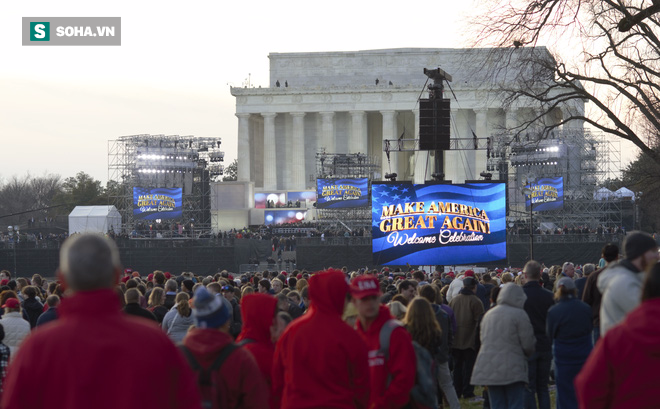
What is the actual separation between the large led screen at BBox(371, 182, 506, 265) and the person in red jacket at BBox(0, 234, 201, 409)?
19.7 metres

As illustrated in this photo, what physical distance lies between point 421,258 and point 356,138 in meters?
74.4

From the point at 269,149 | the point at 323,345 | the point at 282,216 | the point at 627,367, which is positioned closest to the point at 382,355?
the point at 323,345

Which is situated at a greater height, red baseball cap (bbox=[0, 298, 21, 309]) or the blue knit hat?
the blue knit hat

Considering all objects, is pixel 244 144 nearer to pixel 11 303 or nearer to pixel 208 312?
pixel 11 303

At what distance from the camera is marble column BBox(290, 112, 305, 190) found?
98625 millimetres

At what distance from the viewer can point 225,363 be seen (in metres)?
6.04

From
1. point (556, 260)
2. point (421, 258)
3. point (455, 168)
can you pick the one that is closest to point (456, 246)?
point (421, 258)

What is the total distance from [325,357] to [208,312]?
97cm

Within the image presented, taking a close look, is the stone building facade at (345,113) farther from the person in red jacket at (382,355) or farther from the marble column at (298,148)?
the person in red jacket at (382,355)

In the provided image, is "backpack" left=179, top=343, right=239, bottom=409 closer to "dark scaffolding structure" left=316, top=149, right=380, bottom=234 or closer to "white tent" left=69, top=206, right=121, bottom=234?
"dark scaffolding structure" left=316, top=149, right=380, bottom=234

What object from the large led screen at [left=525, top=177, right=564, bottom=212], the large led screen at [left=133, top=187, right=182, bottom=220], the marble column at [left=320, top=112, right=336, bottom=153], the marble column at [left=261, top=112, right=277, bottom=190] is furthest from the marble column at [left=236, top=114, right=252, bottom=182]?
the large led screen at [left=525, top=177, right=564, bottom=212]

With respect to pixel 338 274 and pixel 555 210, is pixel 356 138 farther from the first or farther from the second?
pixel 338 274

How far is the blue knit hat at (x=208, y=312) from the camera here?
6.17 m

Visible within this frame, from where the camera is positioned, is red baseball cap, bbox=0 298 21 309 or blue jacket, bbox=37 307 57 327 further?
blue jacket, bbox=37 307 57 327
